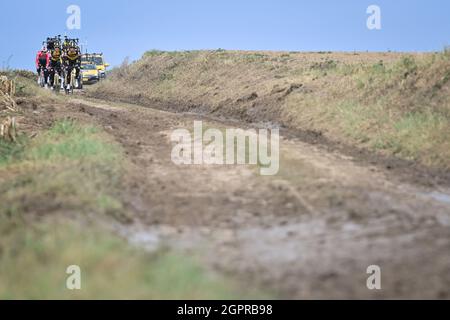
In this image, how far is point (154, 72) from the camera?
3622 centimetres

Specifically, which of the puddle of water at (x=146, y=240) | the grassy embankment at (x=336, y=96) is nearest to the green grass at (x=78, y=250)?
the puddle of water at (x=146, y=240)

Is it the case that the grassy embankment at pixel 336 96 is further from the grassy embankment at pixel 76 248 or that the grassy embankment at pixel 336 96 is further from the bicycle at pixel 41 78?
the grassy embankment at pixel 76 248

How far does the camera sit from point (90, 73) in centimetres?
4156

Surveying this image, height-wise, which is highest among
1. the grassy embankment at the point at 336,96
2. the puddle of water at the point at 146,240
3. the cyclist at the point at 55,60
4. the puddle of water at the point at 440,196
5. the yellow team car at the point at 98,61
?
the yellow team car at the point at 98,61

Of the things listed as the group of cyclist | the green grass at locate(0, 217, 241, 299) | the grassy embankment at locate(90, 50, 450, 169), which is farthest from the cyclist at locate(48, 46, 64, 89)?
the green grass at locate(0, 217, 241, 299)

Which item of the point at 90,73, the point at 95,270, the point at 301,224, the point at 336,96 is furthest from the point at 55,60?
the point at 95,270

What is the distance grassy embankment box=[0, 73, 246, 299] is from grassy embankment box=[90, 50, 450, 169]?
274 inches

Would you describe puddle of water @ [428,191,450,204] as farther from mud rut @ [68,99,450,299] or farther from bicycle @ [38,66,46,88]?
bicycle @ [38,66,46,88]

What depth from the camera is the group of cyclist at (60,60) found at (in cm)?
2694

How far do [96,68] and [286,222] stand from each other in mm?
35110

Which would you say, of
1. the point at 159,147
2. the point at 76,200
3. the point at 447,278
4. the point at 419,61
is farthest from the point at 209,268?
the point at 419,61

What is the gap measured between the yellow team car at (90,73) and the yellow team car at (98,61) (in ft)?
1.34
